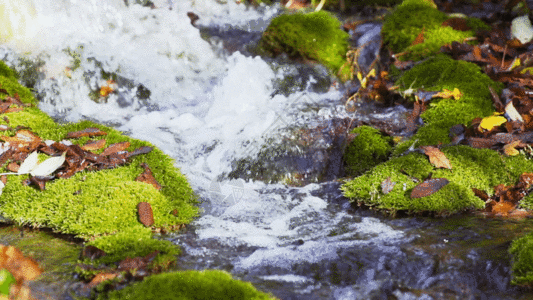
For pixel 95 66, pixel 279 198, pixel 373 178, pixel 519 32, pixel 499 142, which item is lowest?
pixel 279 198

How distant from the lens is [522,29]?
19.6ft

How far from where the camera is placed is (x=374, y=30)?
22.9ft

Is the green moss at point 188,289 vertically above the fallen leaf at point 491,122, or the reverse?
the fallen leaf at point 491,122

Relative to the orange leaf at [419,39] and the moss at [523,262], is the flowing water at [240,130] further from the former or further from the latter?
the orange leaf at [419,39]

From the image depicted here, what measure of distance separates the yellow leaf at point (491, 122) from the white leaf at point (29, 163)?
4.31 m

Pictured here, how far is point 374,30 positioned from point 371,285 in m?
5.68

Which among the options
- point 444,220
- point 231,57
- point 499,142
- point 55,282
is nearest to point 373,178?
point 444,220

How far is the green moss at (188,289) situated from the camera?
73.4 inches

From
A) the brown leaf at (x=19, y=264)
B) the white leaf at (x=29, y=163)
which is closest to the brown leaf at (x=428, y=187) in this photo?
the brown leaf at (x=19, y=264)

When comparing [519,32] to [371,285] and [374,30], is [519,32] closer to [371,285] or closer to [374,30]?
[374,30]

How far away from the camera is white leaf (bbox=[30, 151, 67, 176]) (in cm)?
320

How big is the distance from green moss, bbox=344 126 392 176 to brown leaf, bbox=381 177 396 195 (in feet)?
2.45

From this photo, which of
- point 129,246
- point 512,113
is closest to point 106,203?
point 129,246

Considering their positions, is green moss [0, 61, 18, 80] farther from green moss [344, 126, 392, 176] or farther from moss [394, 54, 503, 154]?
moss [394, 54, 503, 154]
